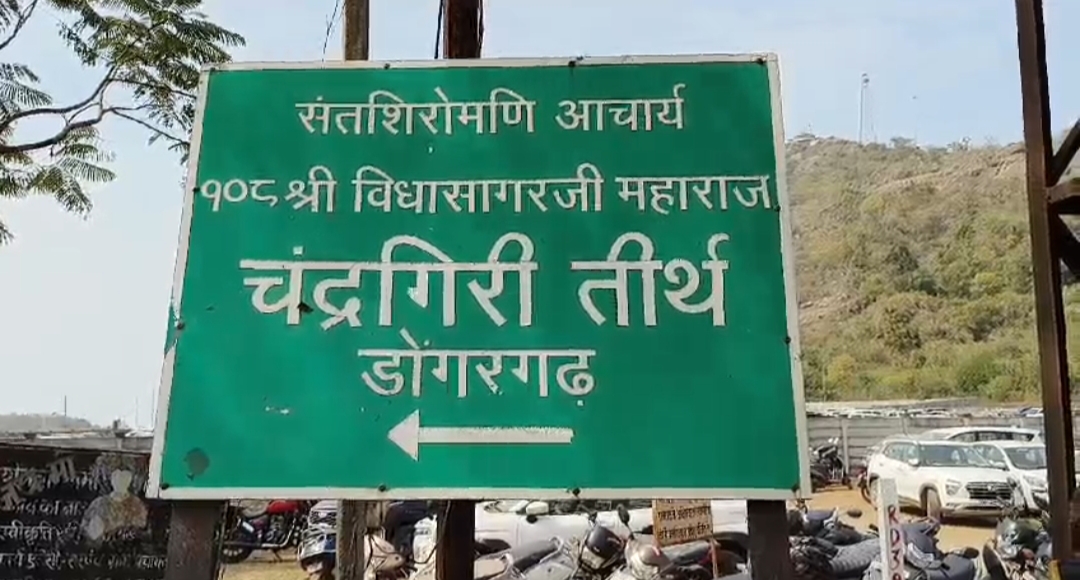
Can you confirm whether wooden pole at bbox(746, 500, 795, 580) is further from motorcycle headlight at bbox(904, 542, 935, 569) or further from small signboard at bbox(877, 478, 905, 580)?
motorcycle headlight at bbox(904, 542, 935, 569)

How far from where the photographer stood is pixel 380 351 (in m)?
1.94

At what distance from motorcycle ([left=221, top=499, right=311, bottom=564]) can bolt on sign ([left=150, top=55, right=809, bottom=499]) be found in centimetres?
1143

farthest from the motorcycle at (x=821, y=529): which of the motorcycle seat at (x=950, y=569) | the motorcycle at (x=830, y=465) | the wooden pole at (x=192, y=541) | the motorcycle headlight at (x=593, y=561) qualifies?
the motorcycle at (x=830, y=465)

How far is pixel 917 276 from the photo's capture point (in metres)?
56.2

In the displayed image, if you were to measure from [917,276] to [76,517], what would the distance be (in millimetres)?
56136

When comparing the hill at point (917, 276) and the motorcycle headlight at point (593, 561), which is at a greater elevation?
the hill at point (917, 276)

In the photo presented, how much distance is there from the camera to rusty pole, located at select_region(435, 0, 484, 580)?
2549 millimetres

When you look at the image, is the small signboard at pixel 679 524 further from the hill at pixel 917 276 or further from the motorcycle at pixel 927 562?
the hill at pixel 917 276

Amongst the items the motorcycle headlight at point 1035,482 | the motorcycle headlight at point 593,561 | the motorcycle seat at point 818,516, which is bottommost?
the motorcycle headlight at point 593,561

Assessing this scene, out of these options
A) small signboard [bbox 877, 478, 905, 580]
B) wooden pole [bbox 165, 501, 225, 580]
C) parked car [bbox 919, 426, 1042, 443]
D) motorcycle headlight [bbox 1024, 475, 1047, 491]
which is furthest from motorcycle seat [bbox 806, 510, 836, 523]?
wooden pole [bbox 165, 501, 225, 580]

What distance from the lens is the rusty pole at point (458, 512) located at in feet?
8.36

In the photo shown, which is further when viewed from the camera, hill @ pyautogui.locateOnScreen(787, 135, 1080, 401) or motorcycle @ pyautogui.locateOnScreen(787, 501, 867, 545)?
hill @ pyautogui.locateOnScreen(787, 135, 1080, 401)

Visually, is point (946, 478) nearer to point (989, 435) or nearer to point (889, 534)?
point (989, 435)

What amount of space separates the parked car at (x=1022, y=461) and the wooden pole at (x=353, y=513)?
11.3m
